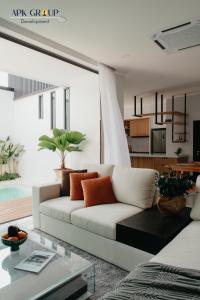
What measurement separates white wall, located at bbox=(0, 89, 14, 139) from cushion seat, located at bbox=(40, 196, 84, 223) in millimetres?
5055

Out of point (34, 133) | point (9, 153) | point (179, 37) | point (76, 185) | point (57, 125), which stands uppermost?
point (179, 37)

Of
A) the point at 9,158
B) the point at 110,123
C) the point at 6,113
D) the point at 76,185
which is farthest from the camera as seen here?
the point at 6,113

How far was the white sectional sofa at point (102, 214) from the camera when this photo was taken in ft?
7.05

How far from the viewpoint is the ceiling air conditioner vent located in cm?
255

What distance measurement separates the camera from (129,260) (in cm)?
203

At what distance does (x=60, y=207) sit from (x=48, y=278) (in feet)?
4.12

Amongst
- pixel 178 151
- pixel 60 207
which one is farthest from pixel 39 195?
pixel 178 151

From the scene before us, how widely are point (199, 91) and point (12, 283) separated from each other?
20.2 feet

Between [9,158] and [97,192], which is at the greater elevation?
[9,158]

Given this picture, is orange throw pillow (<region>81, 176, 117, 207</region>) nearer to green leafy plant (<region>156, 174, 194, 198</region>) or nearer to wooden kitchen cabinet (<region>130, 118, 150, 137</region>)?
green leafy plant (<region>156, 174, 194, 198</region>)

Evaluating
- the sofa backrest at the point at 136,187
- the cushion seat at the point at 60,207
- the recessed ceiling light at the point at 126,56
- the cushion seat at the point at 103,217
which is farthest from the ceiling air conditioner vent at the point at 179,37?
Result: the cushion seat at the point at 60,207

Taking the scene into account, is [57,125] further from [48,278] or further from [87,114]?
[48,278]

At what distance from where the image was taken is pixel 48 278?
152 centimetres

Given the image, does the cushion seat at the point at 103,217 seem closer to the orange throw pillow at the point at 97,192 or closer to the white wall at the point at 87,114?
the orange throw pillow at the point at 97,192
